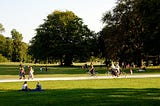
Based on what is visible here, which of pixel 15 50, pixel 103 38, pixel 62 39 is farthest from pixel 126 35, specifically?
pixel 15 50

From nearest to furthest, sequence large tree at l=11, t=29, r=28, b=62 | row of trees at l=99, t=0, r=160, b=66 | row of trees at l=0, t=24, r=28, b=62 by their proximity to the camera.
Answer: row of trees at l=99, t=0, r=160, b=66 → row of trees at l=0, t=24, r=28, b=62 → large tree at l=11, t=29, r=28, b=62

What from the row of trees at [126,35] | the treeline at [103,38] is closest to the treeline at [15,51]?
the treeline at [103,38]

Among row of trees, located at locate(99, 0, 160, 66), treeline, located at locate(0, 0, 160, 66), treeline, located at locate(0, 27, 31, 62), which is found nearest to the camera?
treeline, located at locate(0, 0, 160, 66)

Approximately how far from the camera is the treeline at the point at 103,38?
65000mm

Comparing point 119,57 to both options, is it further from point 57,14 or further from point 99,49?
point 57,14

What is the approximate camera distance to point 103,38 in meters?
89.6

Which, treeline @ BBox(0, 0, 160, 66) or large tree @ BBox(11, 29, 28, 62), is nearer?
treeline @ BBox(0, 0, 160, 66)

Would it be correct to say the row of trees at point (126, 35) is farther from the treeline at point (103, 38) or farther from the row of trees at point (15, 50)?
the row of trees at point (15, 50)

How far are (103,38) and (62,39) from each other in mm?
23085

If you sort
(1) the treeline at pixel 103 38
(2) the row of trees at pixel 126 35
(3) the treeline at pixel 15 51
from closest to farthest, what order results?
(1) the treeline at pixel 103 38 → (2) the row of trees at pixel 126 35 → (3) the treeline at pixel 15 51

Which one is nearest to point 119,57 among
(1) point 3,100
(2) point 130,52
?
(2) point 130,52

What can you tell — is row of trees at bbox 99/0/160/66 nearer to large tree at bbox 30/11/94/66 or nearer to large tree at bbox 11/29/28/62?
large tree at bbox 30/11/94/66

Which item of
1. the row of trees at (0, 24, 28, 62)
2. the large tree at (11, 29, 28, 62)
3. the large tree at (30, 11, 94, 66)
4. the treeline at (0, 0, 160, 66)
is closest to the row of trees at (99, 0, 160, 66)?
the treeline at (0, 0, 160, 66)

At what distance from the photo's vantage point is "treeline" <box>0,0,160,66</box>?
213 feet
